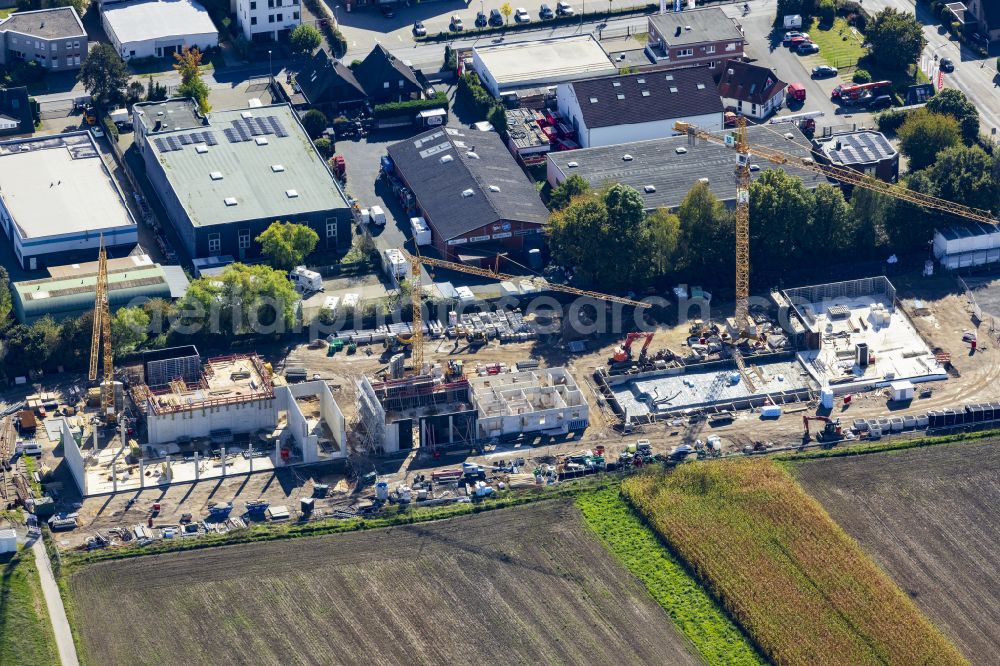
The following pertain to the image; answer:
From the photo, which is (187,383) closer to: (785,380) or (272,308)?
(272,308)

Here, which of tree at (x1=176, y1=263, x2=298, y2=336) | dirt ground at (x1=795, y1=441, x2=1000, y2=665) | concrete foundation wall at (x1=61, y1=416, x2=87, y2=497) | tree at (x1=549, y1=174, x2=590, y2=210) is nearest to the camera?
dirt ground at (x1=795, y1=441, x2=1000, y2=665)

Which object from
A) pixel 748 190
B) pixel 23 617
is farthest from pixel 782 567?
pixel 23 617

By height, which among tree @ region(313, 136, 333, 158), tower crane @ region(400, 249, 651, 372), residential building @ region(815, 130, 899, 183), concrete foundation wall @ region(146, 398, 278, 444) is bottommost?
concrete foundation wall @ region(146, 398, 278, 444)

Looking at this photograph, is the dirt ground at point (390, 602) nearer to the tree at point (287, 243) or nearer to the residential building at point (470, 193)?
the tree at point (287, 243)

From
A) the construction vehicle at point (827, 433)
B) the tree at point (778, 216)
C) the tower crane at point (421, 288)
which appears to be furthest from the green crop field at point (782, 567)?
the tree at point (778, 216)

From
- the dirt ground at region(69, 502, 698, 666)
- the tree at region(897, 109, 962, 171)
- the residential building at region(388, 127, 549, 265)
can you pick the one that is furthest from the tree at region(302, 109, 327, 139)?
the dirt ground at region(69, 502, 698, 666)

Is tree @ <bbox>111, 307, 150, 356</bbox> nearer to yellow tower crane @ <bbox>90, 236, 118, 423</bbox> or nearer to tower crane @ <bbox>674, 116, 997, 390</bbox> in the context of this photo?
yellow tower crane @ <bbox>90, 236, 118, 423</bbox>
